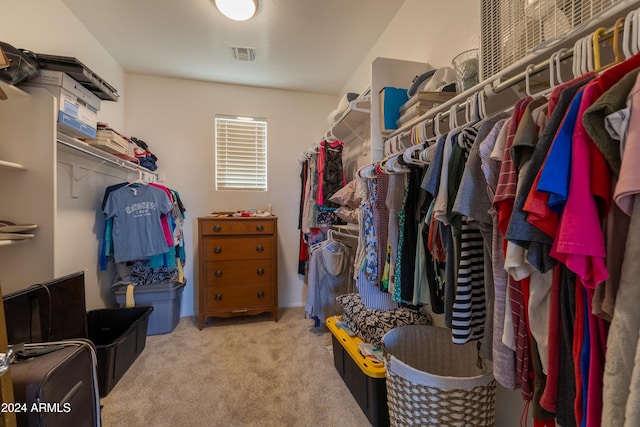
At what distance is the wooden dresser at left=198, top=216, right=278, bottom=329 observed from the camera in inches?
101

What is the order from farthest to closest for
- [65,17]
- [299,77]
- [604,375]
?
[299,77], [65,17], [604,375]

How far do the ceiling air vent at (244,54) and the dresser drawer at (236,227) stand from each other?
57.8 inches

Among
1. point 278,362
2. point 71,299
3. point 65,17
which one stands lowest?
point 278,362

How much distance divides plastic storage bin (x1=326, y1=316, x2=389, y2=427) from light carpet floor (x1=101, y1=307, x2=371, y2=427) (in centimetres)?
7

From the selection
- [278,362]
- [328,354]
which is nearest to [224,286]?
[278,362]

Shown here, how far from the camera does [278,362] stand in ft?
6.52

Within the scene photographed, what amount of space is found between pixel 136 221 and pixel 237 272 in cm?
93

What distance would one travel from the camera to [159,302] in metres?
2.46

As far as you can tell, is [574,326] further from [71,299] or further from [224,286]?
[224,286]

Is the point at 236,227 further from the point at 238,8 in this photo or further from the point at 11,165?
the point at 238,8

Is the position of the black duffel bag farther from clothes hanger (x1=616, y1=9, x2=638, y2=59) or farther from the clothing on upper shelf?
clothes hanger (x1=616, y1=9, x2=638, y2=59)

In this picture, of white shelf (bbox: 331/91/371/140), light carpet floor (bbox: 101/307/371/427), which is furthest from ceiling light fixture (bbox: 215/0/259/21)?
light carpet floor (bbox: 101/307/371/427)

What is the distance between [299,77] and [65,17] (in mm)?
1821

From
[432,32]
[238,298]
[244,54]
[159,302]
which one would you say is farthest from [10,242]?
[432,32]
